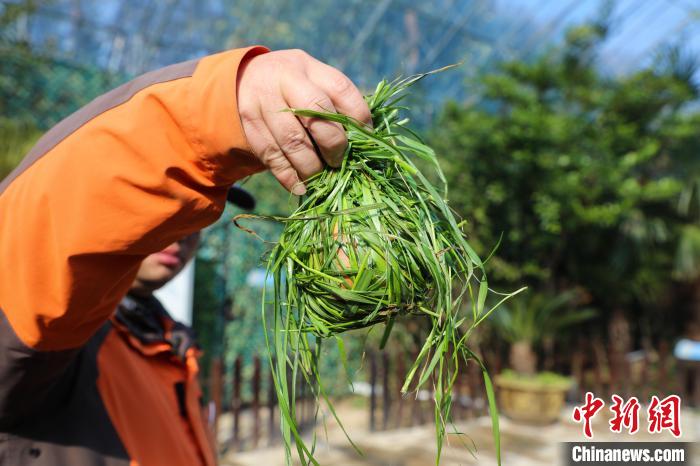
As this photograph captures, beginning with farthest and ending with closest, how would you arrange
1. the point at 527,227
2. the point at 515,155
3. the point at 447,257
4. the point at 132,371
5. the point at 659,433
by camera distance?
the point at 527,227
the point at 515,155
the point at 659,433
the point at 132,371
the point at 447,257

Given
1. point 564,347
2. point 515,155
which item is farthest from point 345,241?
point 564,347

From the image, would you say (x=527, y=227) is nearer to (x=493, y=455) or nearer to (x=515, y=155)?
(x=515, y=155)

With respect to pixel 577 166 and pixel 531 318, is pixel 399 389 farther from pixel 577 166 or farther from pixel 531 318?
pixel 577 166

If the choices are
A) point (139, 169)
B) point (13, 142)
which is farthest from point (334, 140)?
point (13, 142)

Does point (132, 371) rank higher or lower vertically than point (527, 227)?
lower

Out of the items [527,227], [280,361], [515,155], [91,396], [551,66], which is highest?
[551,66]

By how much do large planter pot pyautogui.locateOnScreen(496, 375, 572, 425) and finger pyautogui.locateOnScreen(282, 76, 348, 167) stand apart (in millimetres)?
6962

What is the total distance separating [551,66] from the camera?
27.6 ft

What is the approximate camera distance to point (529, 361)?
768 cm

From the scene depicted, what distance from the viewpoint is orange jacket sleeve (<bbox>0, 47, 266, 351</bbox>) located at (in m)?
0.97

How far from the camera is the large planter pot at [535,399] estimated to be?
7250mm

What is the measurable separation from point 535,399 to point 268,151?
708 centimetres

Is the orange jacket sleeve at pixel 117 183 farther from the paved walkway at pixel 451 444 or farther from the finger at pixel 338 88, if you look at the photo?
the paved walkway at pixel 451 444

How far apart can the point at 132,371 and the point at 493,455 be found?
5.09 meters
